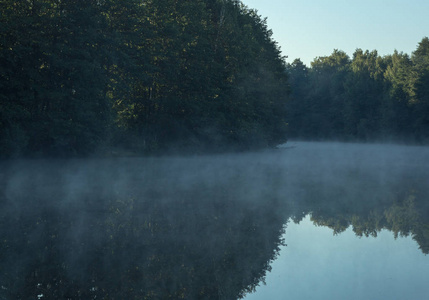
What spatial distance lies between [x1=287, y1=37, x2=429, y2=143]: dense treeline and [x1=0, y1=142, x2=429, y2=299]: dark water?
2587 inches

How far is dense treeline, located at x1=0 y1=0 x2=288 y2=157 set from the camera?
30.5 meters

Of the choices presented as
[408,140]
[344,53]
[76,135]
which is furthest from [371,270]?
[344,53]

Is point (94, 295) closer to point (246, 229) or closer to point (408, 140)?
point (246, 229)

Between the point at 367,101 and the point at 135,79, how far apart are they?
83.1 metres

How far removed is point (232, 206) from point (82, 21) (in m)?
24.2

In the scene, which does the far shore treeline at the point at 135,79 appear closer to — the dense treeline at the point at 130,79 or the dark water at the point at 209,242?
the dense treeline at the point at 130,79

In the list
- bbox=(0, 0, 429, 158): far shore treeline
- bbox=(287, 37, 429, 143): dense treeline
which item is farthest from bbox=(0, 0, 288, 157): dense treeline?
bbox=(287, 37, 429, 143): dense treeline

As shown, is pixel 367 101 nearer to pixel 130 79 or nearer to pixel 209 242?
pixel 130 79

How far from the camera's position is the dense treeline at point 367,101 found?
89.2m

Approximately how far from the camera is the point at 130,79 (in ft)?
126

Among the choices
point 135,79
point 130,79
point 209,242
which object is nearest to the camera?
point 209,242

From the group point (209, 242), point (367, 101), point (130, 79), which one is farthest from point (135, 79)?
point (367, 101)

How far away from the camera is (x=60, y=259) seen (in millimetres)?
8391

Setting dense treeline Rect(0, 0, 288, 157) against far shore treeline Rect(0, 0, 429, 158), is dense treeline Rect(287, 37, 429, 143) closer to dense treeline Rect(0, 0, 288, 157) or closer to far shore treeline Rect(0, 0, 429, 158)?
far shore treeline Rect(0, 0, 429, 158)
